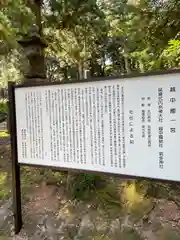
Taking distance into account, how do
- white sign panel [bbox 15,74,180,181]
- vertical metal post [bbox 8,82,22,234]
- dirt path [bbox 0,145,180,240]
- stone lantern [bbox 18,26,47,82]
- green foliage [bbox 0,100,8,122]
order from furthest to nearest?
green foliage [bbox 0,100,8,122] < stone lantern [bbox 18,26,47,82] < vertical metal post [bbox 8,82,22,234] < dirt path [bbox 0,145,180,240] < white sign panel [bbox 15,74,180,181]

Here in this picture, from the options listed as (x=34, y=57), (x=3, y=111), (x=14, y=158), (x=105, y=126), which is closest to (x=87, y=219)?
(x=14, y=158)

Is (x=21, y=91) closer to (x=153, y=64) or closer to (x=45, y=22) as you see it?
(x=153, y=64)

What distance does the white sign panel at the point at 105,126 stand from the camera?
2.78 m

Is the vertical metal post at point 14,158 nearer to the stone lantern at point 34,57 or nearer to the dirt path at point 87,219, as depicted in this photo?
the dirt path at point 87,219

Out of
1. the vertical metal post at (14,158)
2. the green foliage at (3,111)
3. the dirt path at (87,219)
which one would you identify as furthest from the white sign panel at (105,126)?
the green foliage at (3,111)

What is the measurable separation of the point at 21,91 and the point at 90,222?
5.43 ft

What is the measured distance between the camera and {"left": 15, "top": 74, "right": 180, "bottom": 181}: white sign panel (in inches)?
109

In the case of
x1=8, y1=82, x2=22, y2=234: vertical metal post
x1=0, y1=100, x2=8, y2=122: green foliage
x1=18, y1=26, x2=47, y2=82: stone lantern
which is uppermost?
x1=18, y1=26, x2=47, y2=82: stone lantern

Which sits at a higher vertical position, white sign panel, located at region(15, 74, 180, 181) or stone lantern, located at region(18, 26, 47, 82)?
stone lantern, located at region(18, 26, 47, 82)

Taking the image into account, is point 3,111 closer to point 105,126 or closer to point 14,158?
point 14,158

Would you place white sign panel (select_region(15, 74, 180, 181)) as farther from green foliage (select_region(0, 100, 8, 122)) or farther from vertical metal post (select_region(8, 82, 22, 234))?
green foliage (select_region(0, 100, 8, 122))

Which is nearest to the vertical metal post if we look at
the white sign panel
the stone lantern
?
the white sign panel

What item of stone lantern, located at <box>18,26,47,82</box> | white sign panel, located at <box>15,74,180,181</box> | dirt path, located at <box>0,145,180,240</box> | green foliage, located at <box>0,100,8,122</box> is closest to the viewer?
white sign panel, located at <box>15,74,180,181</box>

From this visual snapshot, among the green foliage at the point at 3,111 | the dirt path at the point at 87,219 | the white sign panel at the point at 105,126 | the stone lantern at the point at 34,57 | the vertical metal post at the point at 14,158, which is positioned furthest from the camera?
the green foliage at the point at 3,111
